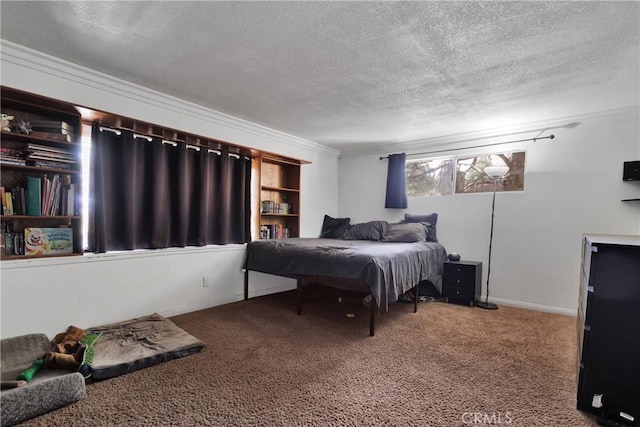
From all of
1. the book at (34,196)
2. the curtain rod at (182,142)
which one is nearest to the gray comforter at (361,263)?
the curtain rod at (182,142)

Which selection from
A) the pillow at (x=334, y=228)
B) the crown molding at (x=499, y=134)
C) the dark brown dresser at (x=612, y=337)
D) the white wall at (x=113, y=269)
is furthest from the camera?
the pillow at (x=334, y=228)

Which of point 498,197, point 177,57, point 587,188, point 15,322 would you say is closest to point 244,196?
point 177,57

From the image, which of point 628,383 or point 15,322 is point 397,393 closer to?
point 628,383

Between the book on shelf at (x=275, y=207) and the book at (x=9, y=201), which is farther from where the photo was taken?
the book on shelf at (x=275, y=207)

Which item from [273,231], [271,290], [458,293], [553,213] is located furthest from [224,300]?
[553,213]

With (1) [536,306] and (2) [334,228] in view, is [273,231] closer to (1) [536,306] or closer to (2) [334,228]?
(2) [334,228]

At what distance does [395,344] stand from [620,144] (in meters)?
3.23

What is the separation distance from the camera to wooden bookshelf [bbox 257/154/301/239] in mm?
4168

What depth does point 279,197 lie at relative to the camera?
453cm

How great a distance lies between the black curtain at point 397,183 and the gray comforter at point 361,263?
36.2 inches

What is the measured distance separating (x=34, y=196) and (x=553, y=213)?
515cm

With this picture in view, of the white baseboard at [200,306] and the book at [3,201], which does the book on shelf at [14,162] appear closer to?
the book at [3,201]

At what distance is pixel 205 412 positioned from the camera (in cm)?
159

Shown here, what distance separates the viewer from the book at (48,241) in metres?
2.30
